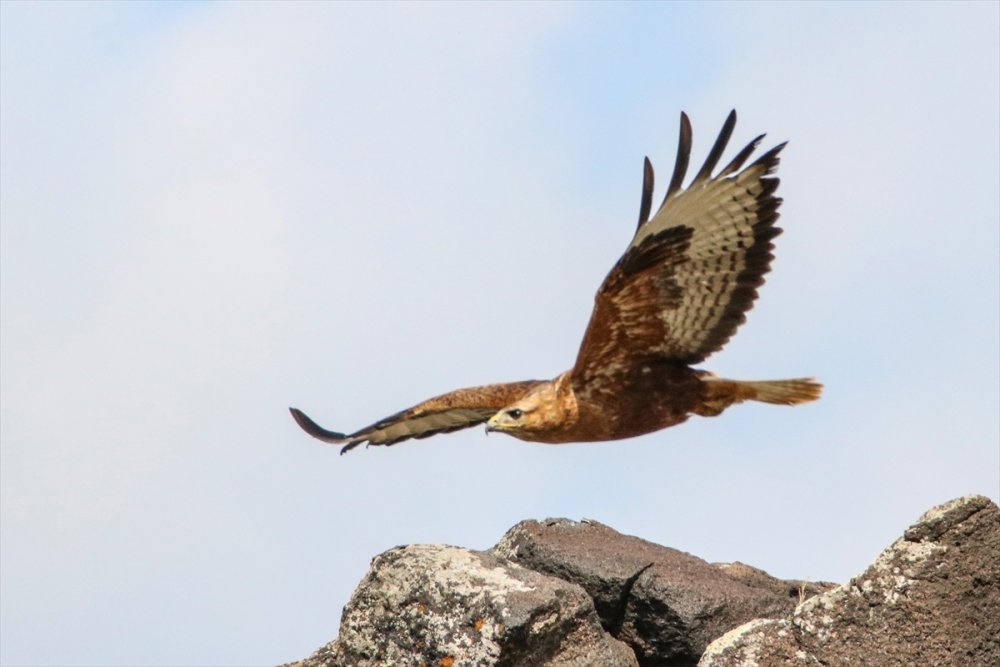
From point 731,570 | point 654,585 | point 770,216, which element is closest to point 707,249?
point 770,216

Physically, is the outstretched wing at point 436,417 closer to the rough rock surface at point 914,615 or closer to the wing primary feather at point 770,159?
the wing primary feather at point 770,159

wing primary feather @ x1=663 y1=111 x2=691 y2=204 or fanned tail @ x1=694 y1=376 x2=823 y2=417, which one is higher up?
wing primary feather @ x1=663 y1=111 x2=691 y2=204

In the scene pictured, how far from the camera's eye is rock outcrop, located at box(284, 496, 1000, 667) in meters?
5.34

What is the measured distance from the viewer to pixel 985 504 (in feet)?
17.8

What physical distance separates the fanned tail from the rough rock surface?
342cm

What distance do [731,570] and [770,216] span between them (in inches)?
86.6

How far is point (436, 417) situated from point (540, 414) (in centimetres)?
124

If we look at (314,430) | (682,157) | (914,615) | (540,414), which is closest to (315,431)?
(314,430)

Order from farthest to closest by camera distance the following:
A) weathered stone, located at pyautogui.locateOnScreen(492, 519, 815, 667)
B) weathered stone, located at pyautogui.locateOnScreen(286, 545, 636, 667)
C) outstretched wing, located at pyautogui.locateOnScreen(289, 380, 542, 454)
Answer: outstretched wing, located at pyautogui.locateOnScreen(289, 380, 542, 454) < weathered stone, located at pyautogui.locateOnScreen(492, 519, 815, 667) < weathered stone, located at pyautogui.locateOnScreen(286, 545, 636, 667)

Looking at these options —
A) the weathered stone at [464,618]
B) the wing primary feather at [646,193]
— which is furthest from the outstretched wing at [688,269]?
the weathered stone at [464,618]

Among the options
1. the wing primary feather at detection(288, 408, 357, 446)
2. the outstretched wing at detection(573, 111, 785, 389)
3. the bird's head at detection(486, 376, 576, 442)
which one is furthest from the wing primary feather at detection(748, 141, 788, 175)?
the wing primary feather at detection(288, 408, 357, 446)

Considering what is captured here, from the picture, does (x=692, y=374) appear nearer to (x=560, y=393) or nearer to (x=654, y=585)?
(x=560, y=393)

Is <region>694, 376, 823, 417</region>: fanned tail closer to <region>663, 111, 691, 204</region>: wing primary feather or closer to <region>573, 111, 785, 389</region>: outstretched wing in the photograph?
<region>573, 111, 785, 389</region>: outstretched wing

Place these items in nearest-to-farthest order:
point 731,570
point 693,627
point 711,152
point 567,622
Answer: point 567,622
point 693,627
point 731,570
point 711,152
